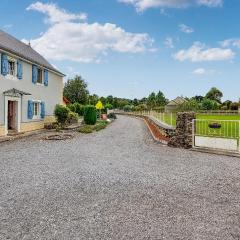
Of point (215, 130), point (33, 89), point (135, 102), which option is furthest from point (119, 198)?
point (135, 102)

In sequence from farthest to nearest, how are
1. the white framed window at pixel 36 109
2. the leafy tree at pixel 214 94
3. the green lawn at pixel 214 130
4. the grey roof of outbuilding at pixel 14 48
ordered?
1. the leafy tree at pixel 214 94
2. the white framed window at pixel 36 109
3. the grey roof of outbuilding at pixel 14 48
4. the green lawn at pixel 214 130

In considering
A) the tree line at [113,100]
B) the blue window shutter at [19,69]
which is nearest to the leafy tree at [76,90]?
the tree line at [113,100]

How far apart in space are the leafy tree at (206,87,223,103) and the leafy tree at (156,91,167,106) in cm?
2479

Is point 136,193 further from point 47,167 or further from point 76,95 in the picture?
point 76,95

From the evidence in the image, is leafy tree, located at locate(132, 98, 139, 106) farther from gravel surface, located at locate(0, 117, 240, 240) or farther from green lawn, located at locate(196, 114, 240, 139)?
gravel surface, located at locate(0, 117, 240, 240)

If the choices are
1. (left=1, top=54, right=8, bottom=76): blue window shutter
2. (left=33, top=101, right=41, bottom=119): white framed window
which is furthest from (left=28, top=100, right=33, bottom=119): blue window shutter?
(left=1, top=54, right=8, bottom=76): blue window shutter

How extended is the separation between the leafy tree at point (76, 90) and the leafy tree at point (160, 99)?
139 feet

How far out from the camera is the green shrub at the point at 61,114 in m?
27.9

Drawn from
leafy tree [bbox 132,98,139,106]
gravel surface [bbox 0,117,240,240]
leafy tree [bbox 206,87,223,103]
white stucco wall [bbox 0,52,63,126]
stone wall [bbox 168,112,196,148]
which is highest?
leafy tree [bbox 206,87,223,103]

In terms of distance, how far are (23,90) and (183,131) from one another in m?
12.5

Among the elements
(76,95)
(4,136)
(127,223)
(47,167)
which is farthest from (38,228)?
(76,95)

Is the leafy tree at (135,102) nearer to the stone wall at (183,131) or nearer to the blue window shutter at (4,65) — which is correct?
A: the blue window shutter at (4,65)

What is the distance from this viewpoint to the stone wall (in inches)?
607

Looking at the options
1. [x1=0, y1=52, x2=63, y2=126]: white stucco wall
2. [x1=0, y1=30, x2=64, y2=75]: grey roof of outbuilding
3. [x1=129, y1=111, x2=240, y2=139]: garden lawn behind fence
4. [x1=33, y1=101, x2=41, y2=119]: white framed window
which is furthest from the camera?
[x1=33, y1=101, x2=41, y2=119]: white framed window
